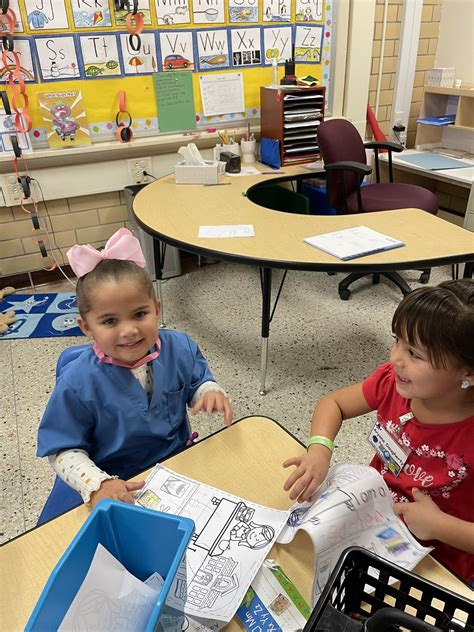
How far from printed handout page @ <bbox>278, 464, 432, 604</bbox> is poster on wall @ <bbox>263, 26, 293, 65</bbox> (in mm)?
3123

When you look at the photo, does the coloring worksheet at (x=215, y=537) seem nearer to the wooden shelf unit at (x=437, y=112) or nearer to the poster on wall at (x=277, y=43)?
the poster on wall at (x=277, y=43)

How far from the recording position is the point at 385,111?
12.4 ft

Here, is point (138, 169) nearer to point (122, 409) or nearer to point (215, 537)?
point (122, 409)

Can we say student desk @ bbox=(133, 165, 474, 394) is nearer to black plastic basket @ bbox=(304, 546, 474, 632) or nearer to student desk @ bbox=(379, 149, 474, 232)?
student desk @ bbox=(379, 149, 474, 232)

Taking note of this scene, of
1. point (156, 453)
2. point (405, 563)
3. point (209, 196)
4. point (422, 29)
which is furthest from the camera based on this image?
point (422, 29)

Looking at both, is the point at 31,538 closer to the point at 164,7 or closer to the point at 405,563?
the point at 405,563

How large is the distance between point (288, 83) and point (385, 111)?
1210 millimetres

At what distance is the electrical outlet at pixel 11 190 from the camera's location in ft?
9.14

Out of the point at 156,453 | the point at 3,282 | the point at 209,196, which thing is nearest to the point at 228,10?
the point at 209,196

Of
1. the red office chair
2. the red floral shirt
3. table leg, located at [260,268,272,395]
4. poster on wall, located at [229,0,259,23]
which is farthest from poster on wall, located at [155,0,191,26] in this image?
the red floral shirt

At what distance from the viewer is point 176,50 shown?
9.62 feet

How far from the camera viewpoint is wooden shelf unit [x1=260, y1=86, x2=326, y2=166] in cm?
284

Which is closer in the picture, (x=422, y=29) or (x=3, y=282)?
(x=3, y=282)

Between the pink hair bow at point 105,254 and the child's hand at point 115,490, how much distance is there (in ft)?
1.38
